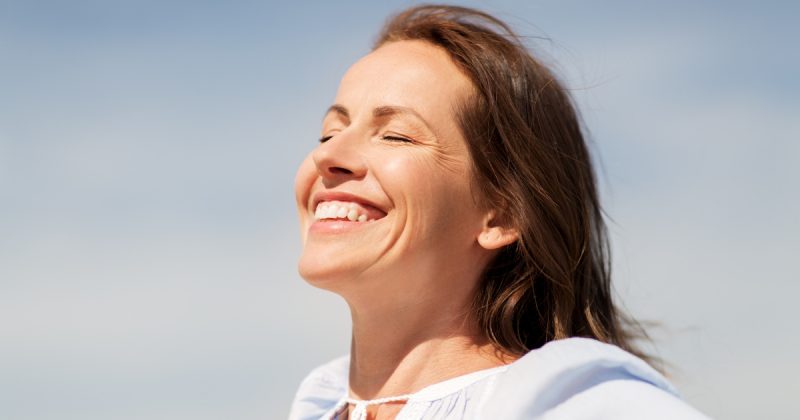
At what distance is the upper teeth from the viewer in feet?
10.2

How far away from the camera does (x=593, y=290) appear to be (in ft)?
11.5

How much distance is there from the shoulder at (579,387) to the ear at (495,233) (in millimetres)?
561

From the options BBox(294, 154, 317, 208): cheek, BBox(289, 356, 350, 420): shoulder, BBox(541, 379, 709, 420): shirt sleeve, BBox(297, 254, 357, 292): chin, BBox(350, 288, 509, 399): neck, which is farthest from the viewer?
BBox(289, 356, 350, 420): shoulder

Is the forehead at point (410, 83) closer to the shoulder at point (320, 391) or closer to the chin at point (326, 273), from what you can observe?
the chin at point (326, 273)

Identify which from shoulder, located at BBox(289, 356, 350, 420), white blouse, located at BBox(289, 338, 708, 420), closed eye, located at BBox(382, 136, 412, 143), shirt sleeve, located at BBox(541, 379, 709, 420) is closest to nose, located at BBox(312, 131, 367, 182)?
closed eye, located at BBox(382, 136, 412, 143)

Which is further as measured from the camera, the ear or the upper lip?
the ear

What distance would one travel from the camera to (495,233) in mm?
3221

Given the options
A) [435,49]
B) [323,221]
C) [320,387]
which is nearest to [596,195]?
[435,49]

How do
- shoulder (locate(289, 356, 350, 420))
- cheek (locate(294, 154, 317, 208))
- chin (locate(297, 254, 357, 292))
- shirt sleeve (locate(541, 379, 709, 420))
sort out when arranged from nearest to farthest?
shirt sleeve (locate(541, 379, 709, 420)), chin (locate(297, 254, 357, 292)), cheek (locate(294, 154, 317, 208)), shoulder (locate(289, 356, 350, 420))

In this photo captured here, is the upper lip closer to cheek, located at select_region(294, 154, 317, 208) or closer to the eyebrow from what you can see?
cheek, located at select_region(294, 154, 317, 208)

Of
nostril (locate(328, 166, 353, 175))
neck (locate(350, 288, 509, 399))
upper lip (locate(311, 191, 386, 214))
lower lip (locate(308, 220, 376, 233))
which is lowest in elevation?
neck (locate(350, 288, 509, 399))

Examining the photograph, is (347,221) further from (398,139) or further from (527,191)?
(527,191)

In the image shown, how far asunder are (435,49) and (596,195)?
0.86m

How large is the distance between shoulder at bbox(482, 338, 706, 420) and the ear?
0.56 metres
